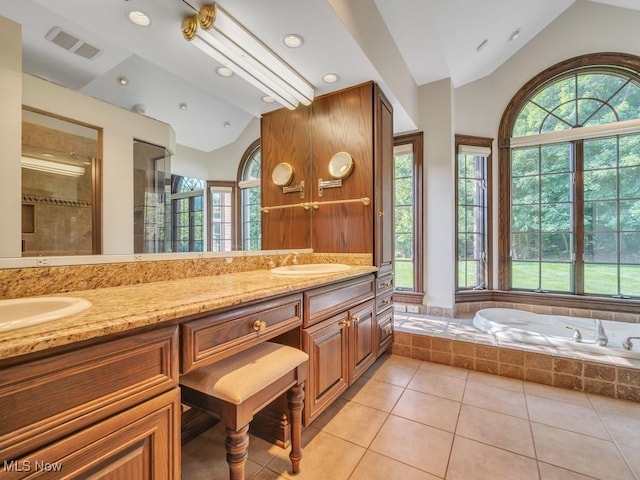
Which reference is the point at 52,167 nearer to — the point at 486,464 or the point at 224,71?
the point at 224,71

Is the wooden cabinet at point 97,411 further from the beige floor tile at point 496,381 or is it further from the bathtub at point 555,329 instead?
the bathtub at point 555,329

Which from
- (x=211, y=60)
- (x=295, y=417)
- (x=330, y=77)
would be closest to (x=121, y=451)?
(x=295, y=417)

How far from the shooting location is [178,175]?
1400 millimetres

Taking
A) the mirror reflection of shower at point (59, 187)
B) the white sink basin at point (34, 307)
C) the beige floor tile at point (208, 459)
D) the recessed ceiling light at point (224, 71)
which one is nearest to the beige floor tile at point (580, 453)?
the beige floor tile at point (208, 459)

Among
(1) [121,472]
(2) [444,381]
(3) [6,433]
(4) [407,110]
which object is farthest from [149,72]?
(2) [444,381]

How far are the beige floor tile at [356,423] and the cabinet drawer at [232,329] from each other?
0.71 metres

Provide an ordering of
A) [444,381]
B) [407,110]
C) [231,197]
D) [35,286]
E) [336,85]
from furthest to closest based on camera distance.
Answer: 1. [407,110]
2. [336,85]
3. [444,381]
4. [231,197]
5. [35,286]

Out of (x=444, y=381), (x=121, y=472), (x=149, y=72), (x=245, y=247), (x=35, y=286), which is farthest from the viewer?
(x=444, y=381)

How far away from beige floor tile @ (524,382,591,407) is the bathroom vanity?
1.93 m

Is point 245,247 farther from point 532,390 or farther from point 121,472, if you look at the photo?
point 532,390

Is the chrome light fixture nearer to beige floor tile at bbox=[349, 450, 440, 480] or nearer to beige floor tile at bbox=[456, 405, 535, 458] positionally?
beige floor tile at bbox=[349, 450, 440, 480]

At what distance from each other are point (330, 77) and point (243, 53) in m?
A: 0.68

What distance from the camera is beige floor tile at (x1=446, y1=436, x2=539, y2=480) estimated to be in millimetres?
1225

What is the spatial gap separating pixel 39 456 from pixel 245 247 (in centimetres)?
137
